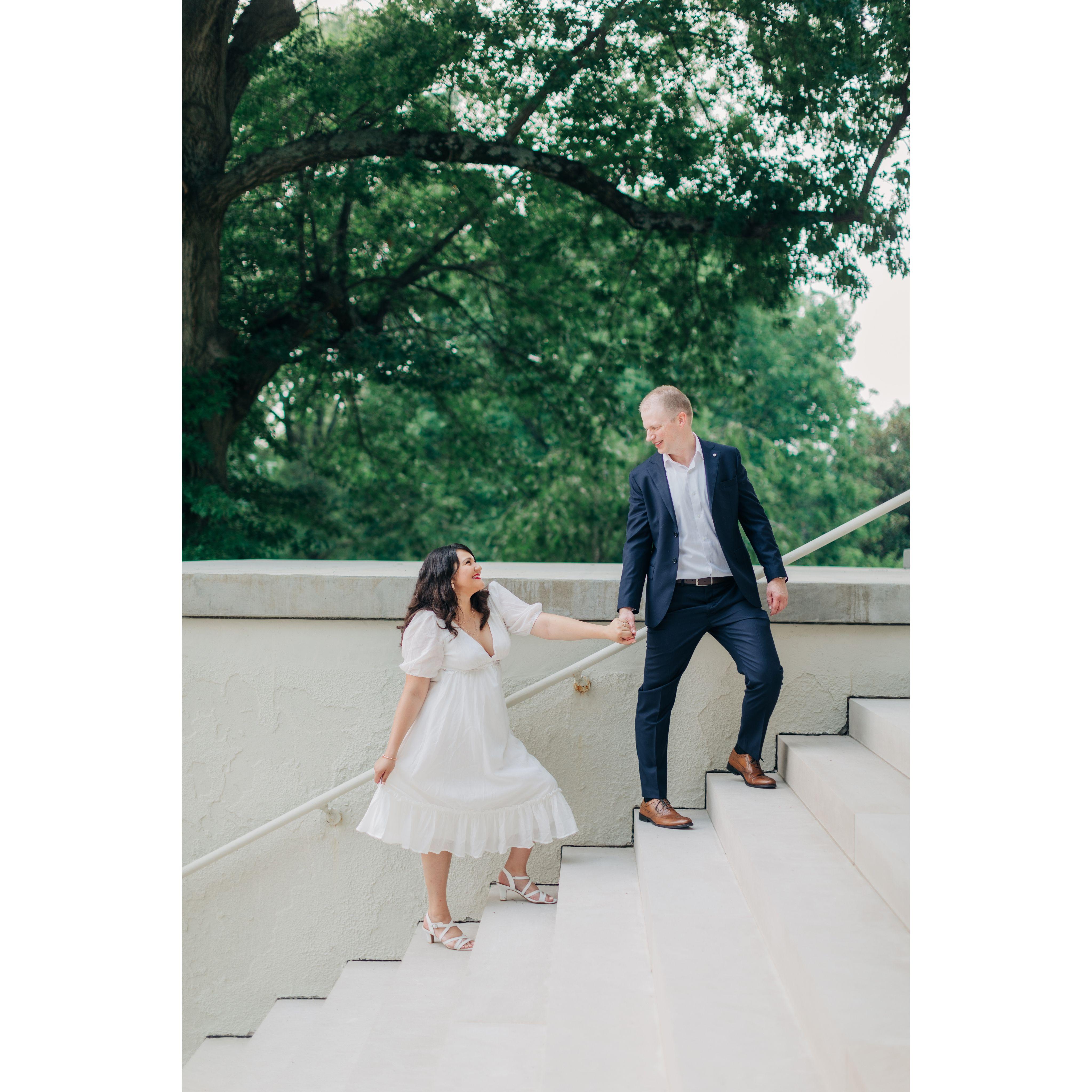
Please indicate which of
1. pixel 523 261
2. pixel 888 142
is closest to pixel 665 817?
pixel 888 142

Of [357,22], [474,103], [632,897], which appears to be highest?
[357,22]

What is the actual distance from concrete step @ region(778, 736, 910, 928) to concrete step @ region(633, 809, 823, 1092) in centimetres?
35

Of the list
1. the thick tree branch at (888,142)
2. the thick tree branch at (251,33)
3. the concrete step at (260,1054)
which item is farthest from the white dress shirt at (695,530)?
the thick tree branch at (251,33)

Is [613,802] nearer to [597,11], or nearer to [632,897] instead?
[632,897]

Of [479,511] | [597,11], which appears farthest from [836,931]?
[479,511]

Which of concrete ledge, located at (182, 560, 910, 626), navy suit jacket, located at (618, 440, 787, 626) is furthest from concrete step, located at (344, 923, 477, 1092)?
navy suit jacket, located at (618, 440, 787, 626)

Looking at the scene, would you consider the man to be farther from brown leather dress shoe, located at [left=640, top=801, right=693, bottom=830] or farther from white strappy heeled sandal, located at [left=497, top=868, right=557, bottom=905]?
white strappy heeled sandal, located at [left=497, top=868, right=557, bottom=905]

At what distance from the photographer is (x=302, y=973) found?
369 cm

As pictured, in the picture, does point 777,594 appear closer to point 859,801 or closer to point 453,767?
point 859,801

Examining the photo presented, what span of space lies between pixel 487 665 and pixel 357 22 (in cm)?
784

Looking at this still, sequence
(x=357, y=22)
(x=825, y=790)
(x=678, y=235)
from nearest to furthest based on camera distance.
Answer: (x=825, y=790), (x=357, y=22), (x=678, y=235)

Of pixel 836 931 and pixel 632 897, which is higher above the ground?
pixel 836 931

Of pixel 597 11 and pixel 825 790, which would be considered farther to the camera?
pixel 597 11
